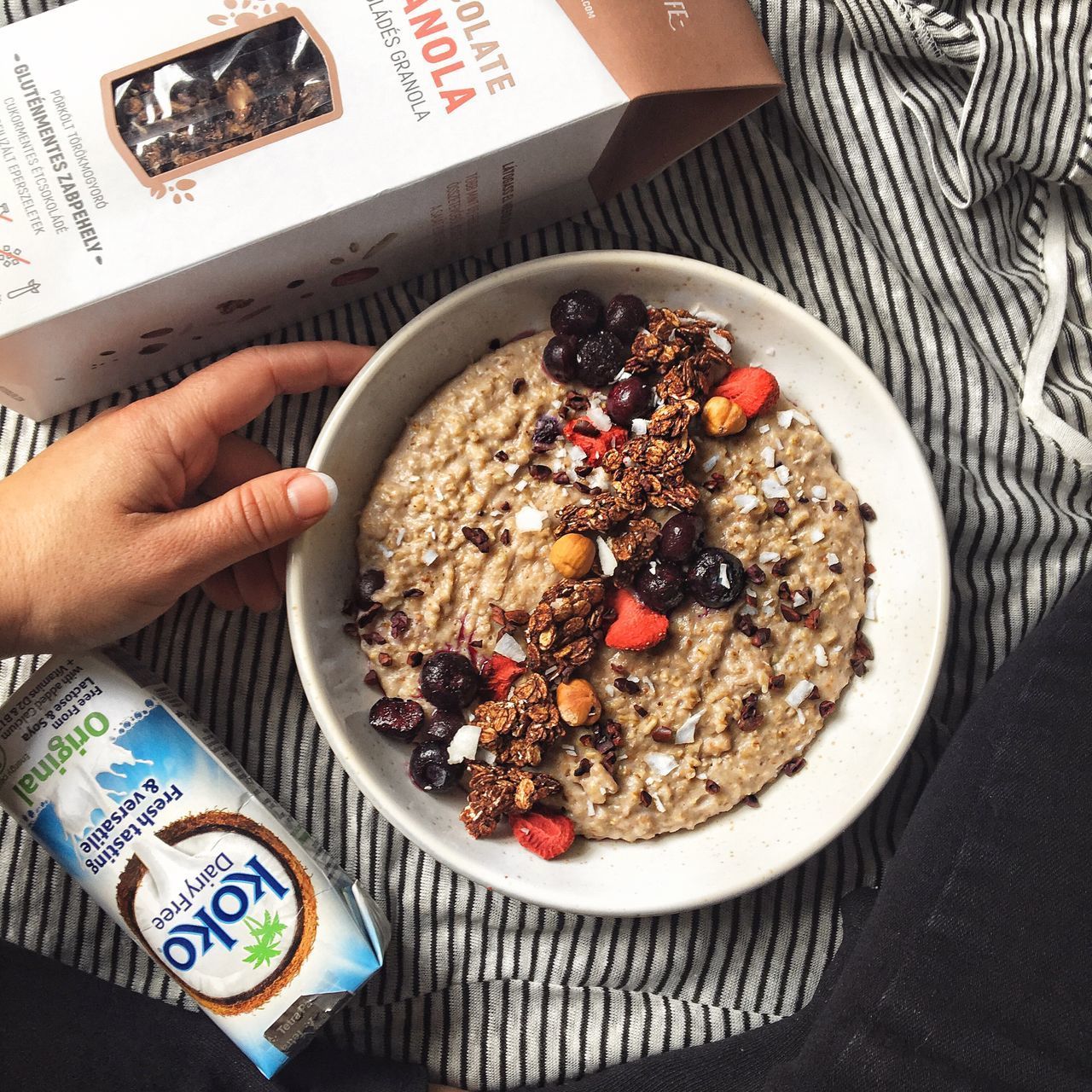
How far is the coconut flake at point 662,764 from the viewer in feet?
4.16

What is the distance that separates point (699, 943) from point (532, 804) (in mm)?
443

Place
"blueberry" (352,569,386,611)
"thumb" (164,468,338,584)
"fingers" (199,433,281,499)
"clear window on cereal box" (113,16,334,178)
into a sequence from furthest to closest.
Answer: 1. "fingers" (199,433,281,499)
2. "blueberry" (352,569,386,611)
3. "thumb" (164,468,338,584)
4. "clear window on cereal box" (113,16,334,178)

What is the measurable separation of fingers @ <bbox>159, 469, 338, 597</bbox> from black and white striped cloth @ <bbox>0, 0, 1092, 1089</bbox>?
0.91 feet

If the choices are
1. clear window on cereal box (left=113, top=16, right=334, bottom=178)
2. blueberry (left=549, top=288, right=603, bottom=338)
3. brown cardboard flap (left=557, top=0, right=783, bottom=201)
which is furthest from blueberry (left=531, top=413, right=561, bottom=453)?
clear window on cereal box (left=113, top=16, right=334, bottom=178)

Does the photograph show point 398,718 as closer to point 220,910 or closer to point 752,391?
point 220,910

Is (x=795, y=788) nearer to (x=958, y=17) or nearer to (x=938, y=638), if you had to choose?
(x=938, y=638)

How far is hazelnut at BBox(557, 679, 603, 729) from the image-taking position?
122 centimetres

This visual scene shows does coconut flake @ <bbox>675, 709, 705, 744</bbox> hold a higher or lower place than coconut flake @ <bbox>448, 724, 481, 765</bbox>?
lower

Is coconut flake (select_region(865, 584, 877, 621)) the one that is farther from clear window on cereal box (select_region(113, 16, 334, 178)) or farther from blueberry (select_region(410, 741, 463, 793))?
clear window on cereal box (select_region(113, 16, 334, 178))

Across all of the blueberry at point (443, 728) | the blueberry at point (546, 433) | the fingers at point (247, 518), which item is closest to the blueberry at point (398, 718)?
the blueberry at point (443, 728)

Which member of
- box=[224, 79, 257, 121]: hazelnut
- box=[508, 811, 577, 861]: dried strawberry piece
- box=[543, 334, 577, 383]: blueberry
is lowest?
box=[508, 811, 577, 861]: dried strawberry piece

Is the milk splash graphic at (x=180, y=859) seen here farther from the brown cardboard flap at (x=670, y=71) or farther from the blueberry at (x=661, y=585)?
the brown cardboard flap at (x=670, y=71)

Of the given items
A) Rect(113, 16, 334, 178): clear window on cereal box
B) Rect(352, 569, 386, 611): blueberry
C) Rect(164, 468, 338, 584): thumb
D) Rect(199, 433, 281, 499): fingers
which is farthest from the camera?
Rect(199, 433, 281, 499): fingers

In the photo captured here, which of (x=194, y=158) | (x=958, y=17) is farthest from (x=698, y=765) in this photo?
(x=958, y=17)
